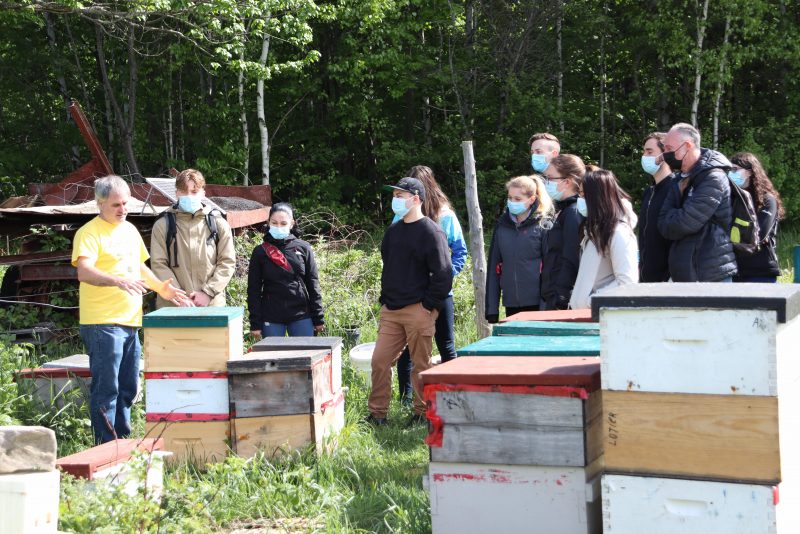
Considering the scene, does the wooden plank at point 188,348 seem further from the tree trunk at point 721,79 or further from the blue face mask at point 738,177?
the tree trunk at point 721,79

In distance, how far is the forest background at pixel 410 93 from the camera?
21.8m

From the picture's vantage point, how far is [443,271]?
22.9 feet

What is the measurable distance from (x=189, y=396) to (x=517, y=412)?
9.11 feet

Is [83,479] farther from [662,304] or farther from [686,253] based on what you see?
[686,253]

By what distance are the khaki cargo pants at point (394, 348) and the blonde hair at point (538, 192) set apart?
3.87 ft

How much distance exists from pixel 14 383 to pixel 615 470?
5572 millimetres

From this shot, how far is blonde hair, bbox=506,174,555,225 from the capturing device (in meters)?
7.13

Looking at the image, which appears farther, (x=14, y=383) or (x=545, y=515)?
(x=14, y=383)

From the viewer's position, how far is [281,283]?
298 inches

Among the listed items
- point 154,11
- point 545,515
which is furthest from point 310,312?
point 154,11

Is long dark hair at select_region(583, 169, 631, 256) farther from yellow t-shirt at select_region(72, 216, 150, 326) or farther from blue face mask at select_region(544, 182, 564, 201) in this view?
yellow t-shirt at select_region(72, 216, 150, 326)

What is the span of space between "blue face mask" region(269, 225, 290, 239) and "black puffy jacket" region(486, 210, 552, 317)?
1.76 m

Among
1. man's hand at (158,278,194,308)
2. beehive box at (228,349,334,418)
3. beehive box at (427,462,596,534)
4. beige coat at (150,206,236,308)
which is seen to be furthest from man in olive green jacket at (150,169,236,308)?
beehive box at (427,462,596,534)

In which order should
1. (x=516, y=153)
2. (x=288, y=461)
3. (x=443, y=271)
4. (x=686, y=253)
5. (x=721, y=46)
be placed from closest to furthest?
(x=288, y=461), (x=686, y=253), (x=443, y=271), (x=721, y=46), (x=516, y=153)
